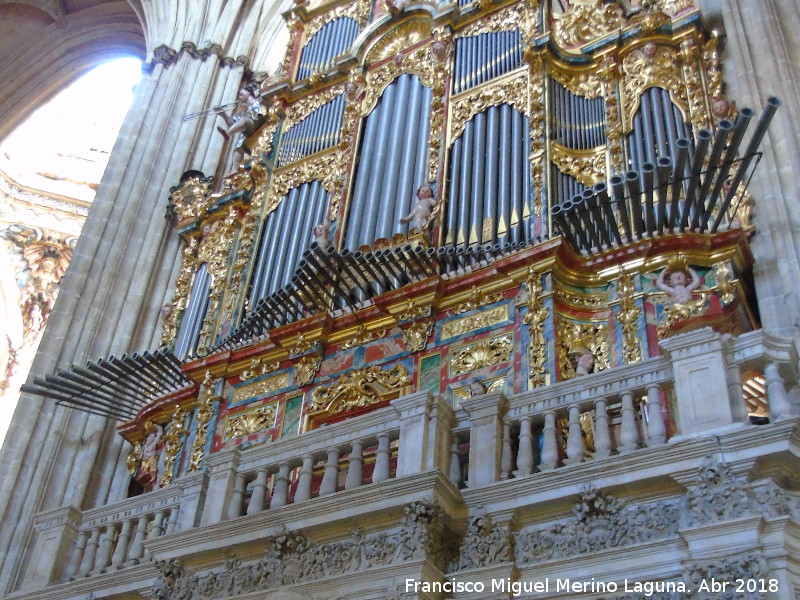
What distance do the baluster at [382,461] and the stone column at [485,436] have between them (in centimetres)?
71

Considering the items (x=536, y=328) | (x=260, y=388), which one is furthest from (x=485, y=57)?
(x=260, y=388)

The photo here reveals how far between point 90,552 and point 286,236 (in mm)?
5583

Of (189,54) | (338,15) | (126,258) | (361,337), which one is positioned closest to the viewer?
(361,337)

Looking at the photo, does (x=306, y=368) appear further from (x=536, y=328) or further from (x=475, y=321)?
(x=536, y=328)

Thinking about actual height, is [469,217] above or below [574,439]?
above

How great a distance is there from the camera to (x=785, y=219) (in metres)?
10.8

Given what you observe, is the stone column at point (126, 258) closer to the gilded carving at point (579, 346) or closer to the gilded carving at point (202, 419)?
the gilded carving at point (202, 419)

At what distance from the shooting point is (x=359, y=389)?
1200 cm

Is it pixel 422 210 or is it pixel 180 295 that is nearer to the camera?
pixel 422 210

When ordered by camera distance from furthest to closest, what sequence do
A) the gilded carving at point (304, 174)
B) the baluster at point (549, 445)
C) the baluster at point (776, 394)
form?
the gilded carving at point (304, 174) < the baluster at point (549, 445) < the baluster at point (776, 394)

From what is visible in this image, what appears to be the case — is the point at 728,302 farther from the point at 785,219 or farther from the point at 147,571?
the point at 147,571

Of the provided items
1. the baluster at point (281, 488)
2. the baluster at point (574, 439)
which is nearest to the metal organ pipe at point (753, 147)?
the baluster at point (574, 439)

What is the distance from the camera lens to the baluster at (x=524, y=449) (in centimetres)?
829

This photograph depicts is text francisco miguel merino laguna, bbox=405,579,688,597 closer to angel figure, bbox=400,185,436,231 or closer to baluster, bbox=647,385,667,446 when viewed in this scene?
baluster, bbox=647,385,667,446
